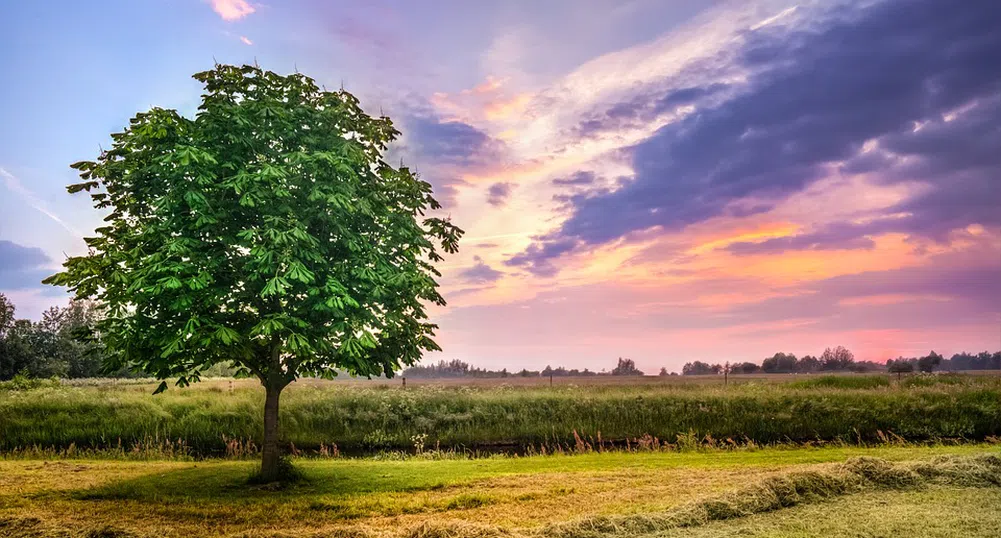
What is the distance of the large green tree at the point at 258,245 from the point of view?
11.8m

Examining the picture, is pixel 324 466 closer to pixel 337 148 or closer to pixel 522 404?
pixel 337 148

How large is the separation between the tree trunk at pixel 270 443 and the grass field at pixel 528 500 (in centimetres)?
57

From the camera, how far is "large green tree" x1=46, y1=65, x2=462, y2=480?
11.8 m

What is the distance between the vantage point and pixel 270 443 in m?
13.8

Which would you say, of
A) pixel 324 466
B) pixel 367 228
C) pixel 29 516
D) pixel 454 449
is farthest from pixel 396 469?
pixel 454 449

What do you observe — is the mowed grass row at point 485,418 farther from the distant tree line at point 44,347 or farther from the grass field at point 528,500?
the distant tree line at point 44,347

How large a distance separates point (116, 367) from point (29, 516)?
3351mm

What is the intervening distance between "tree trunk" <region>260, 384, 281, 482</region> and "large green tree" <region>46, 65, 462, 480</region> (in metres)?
0.03

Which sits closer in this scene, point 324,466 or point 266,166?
point 266,166

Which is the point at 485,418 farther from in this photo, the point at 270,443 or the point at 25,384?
the point at 25,384

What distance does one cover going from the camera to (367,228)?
13.8 meters

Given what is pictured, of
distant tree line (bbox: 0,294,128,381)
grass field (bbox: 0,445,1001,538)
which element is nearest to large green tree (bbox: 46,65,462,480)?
grass field (bbox: 0,445,1001,538)

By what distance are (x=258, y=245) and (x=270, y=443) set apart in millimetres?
4492

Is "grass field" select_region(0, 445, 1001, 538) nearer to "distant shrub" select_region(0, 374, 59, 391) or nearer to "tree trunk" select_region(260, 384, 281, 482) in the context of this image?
"tree trunk" select_region(260, 384, 281, 482)
